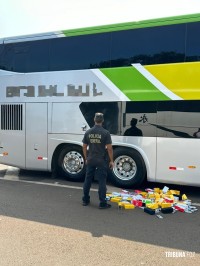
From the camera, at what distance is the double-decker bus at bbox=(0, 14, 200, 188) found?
24.5 feet

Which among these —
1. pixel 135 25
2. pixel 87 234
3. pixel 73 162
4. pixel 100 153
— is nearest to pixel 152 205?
pixel 100 153

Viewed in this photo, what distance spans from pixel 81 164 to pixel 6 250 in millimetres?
4652

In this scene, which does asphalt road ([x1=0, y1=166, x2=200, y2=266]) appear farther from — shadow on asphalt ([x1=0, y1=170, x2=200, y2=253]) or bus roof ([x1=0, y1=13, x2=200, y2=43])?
bus roof ([x1=0, y1=13, x2=200, y2=43])

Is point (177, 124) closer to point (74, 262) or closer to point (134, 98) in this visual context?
point (134, 98)

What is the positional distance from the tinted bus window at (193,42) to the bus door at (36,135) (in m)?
4.03

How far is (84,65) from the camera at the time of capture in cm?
852

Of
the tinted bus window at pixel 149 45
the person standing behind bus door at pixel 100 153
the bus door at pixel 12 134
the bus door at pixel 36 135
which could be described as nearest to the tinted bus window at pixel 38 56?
the bus door at pixel 36 135

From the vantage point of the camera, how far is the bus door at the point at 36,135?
919 cm

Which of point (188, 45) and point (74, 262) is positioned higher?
point (188, 45)

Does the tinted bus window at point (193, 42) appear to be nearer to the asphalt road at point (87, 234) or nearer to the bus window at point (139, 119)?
the bus window at point (139, 119)

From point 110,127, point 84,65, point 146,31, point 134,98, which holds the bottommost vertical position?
point 110,127

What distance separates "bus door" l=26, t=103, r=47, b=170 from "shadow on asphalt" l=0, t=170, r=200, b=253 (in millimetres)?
1469

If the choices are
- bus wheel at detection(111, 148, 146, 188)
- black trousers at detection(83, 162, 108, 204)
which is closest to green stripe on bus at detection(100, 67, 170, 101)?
bus wheel at detection(111, 148, 146, 188)

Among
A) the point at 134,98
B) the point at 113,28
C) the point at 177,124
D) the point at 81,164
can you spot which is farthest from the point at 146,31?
the point at 81,164
